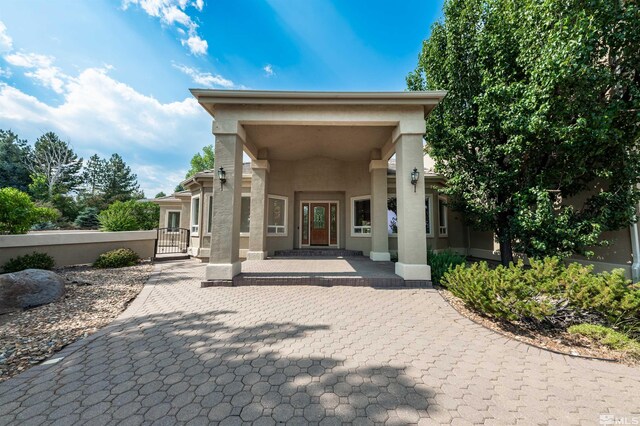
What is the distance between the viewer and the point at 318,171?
11414mm

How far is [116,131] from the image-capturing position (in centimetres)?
2559

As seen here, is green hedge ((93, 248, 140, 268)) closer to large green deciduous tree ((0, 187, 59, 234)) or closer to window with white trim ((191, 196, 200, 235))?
large green deciduous tree ((0, 187, 59, 234))


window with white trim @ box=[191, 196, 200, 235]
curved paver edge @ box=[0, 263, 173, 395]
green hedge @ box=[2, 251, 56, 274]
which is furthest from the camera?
window with white trim @ box=[191, 196, 200, 235]

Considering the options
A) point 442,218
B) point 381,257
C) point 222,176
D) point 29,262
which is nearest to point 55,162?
point 29,262

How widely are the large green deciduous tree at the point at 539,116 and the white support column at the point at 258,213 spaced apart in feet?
→ 21.9

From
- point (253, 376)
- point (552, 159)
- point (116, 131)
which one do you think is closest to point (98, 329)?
point (253, 376)

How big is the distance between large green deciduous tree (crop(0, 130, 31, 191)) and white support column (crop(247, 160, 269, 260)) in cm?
4101

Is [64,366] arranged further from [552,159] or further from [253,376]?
[552,159]

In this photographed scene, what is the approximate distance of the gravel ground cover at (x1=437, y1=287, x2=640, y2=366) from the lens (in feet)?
10.4

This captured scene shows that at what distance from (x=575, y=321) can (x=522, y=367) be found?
2103 millimetres

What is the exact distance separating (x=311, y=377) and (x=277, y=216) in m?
8.93

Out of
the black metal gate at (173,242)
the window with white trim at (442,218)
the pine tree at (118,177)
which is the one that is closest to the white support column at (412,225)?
the window with white trim at (442,218)
